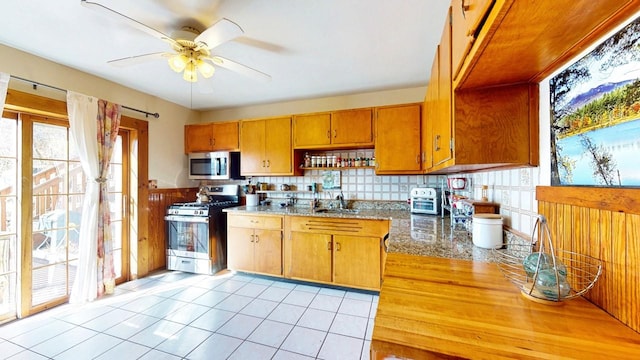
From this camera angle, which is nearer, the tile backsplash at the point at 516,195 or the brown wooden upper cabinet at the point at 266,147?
the tile backsplash at the point at 516,195

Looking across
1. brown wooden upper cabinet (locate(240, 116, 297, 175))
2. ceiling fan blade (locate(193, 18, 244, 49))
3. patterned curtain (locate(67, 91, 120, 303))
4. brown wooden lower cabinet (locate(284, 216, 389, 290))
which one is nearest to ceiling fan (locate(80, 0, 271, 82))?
ceiling fan blade (locate(193, 18, 244, 49))

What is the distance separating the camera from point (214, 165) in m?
3.41

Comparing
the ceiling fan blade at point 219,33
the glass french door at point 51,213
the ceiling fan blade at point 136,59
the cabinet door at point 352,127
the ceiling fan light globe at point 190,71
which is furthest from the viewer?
the cabinet door at point 352,127

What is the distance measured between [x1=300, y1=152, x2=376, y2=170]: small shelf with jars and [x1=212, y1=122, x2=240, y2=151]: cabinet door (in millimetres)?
1030

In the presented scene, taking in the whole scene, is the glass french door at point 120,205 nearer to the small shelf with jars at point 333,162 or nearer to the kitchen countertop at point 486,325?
the small shelf with jars at point 333,162

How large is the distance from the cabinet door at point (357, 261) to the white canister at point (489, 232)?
1.27 m

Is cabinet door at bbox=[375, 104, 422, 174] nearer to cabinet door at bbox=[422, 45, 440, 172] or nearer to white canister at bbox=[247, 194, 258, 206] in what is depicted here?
cabinet door at bbox=[422, 45, 440, 172]

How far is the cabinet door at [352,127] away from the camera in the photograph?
9.28ft

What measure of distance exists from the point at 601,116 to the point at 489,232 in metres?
0.74

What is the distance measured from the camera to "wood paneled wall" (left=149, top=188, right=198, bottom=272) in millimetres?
3131

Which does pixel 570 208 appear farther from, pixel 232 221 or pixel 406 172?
pixel 232 221

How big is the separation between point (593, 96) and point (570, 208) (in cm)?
38

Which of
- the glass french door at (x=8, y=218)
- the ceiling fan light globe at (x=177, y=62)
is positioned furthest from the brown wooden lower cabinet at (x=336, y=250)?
the glass french door at (x=8, y=218)

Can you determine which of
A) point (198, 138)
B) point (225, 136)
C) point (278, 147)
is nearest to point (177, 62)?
point (278, 147)
